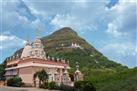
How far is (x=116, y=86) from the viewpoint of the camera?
105 feet

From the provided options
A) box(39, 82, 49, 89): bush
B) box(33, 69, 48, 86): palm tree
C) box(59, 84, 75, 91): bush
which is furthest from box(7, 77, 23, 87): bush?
box(59, 84, 75, 91): bush

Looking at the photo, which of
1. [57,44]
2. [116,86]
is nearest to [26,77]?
[116,86]

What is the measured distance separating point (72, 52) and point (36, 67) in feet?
173

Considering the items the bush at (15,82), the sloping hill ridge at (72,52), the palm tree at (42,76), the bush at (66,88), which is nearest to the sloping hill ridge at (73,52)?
the sloping hill ridge at (72,52)

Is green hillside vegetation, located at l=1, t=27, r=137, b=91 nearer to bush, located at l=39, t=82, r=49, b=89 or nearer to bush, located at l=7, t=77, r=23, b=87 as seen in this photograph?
bush, located at l=39, t=82, r=49, b=89

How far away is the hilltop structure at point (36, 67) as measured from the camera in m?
59.0

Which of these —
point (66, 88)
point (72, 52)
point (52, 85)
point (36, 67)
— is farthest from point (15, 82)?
point (72, 52)

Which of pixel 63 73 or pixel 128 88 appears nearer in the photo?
pixel 128 88

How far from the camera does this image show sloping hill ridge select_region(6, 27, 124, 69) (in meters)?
98.8

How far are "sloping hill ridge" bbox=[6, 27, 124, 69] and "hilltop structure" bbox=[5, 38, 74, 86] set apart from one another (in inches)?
915

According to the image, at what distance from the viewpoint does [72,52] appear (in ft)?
366

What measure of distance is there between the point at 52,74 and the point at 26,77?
5.22 m

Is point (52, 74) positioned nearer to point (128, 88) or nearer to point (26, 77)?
point (26, 77)

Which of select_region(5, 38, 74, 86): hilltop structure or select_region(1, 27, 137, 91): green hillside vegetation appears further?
select_region(5, 38, 74, 86): hilltop structure
